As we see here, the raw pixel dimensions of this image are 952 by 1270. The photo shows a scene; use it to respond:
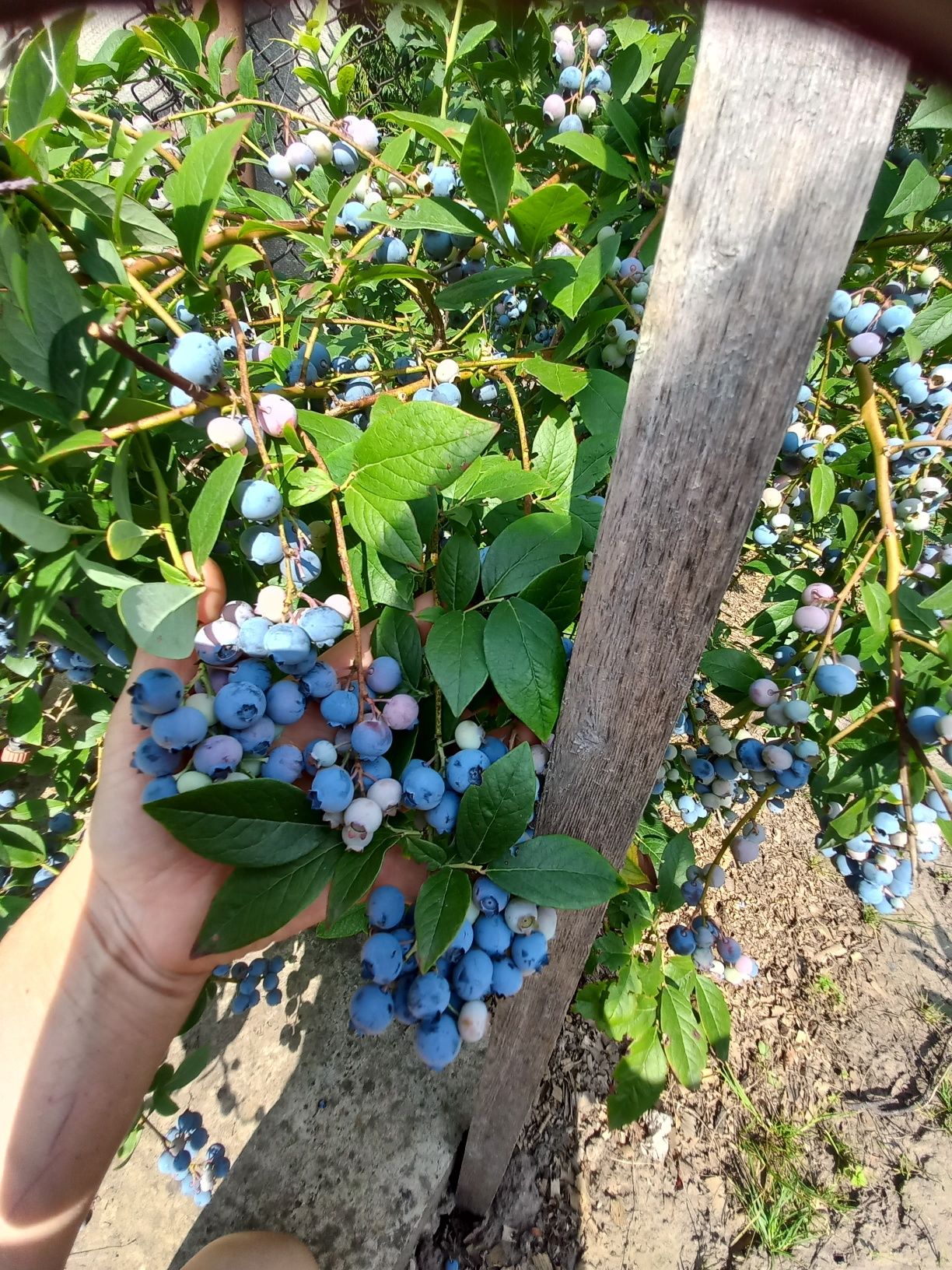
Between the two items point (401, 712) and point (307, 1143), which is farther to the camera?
point (307, 1143)

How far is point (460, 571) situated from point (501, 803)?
23 centimetres

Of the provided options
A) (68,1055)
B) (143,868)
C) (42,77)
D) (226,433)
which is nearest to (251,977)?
(68,1055)

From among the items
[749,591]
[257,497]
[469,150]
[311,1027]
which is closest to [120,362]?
[257,497]

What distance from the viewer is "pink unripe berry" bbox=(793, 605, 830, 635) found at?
0.94 metres

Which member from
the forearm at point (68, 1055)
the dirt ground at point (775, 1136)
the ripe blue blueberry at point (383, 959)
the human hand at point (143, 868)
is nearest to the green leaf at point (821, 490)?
the human hand at point (143, 868)

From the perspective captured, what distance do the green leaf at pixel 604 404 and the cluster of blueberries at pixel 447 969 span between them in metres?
0.51

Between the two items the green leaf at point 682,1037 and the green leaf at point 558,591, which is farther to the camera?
the green leaf at point 682,1037

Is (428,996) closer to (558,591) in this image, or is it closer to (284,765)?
(284,765)

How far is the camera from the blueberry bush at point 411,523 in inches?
21.2

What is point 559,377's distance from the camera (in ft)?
2.45

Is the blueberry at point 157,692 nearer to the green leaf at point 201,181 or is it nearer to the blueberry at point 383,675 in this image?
the blueberry at point 383,675

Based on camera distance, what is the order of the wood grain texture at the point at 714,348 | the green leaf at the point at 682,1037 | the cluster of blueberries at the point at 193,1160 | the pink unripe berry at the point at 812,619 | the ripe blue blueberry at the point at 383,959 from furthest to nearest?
the cluster of blueberries at the point at 193,1160 < the green leaf at the point at 682,1037 < the pink unripe berry at the point at 812,619 < the ripe blue blueberry at the point at 383,959 < the wood grain texture at the point at 714,348

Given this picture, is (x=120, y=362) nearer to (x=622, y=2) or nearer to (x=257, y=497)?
(x=257, y=497)

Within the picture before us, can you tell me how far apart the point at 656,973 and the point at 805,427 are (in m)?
0.94
